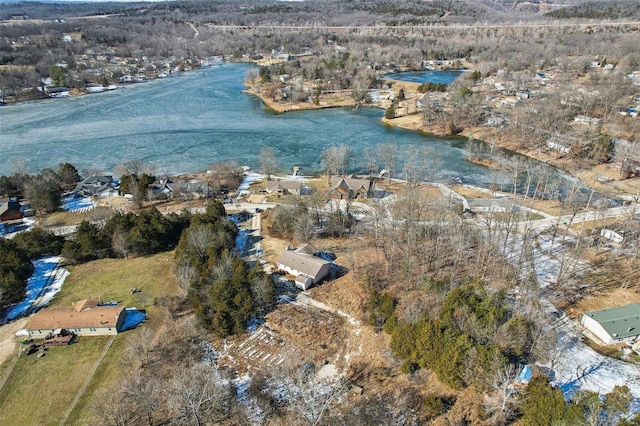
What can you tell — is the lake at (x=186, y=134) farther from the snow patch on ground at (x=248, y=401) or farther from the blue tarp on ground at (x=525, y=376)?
the snow patch on ground at (x=248, y=401)

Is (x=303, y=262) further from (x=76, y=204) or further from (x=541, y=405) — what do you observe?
(x=76, y=204)

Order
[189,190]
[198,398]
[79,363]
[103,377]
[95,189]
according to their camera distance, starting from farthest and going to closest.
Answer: [95,189]
[189,190]
[79,363]
[103,377]
[198,398]

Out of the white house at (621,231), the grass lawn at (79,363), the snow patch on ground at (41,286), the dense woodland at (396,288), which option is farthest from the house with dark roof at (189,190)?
the white house at (621,231)

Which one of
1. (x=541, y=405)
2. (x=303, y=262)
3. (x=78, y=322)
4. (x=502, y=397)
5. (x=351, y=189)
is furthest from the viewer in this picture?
(x=351, y=189)

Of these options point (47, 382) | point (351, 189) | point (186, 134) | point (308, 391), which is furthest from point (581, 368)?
point (186, 134)

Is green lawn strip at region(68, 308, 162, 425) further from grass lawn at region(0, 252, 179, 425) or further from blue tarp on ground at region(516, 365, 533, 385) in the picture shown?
blue tarp on ground at region(516, 365, 533, 385)

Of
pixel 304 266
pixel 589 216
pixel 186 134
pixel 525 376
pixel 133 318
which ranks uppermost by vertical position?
pixel 186 134

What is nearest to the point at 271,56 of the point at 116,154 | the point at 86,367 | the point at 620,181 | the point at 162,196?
the point at 116,154
